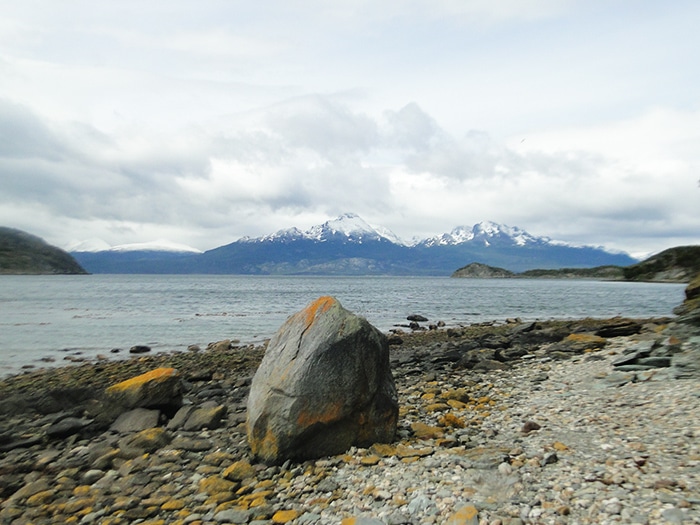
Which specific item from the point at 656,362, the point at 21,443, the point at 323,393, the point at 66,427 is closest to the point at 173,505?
the point at 323,393

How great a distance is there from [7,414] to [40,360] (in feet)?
44.8

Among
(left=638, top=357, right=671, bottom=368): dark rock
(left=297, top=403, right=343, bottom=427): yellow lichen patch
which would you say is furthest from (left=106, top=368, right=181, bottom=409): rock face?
(left=638, top=357, right=671, bottom=368): dark rock

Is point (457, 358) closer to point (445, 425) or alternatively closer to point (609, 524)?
point (445, 425)

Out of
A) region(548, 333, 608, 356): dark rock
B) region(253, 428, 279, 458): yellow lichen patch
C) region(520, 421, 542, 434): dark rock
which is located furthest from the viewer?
region(548, 333, 608, 356): dark rock

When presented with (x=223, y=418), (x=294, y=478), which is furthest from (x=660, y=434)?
(x=223, y=418)

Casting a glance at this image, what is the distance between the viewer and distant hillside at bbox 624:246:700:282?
14476 centimetres

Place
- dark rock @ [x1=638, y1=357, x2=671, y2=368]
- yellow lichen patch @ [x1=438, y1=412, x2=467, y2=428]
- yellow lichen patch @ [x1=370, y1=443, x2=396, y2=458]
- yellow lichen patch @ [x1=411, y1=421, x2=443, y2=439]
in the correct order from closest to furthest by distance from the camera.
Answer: yellow lichen patch @ [x1=370, y1=443, x2=396, y2=458] < yellow lichen patch @ [x1=411, y1=421, x2=443, y2=439] < yellow lichen patch @ [x1=438, y1=412, x2=467, y2=428] < dark rock @ [x1=638, y1=357, x2=671, y2=368]

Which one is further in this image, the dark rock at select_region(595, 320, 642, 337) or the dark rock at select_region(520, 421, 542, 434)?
the dark rock at select_region(595, 320, 642, 337)

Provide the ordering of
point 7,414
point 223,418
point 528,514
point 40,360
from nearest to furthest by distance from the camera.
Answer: point 528,514
point 223,418
point 7,414
point 40,360

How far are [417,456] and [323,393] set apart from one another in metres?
2.27

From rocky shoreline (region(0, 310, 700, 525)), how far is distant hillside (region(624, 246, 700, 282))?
148 metres

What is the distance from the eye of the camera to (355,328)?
35.4 feet

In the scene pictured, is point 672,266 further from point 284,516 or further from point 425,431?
point 284,516

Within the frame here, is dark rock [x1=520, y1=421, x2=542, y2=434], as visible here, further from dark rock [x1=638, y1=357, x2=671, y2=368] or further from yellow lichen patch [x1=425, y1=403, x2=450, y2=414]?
dark rock [x1=638, y1=357, x2=671, y2=368]
